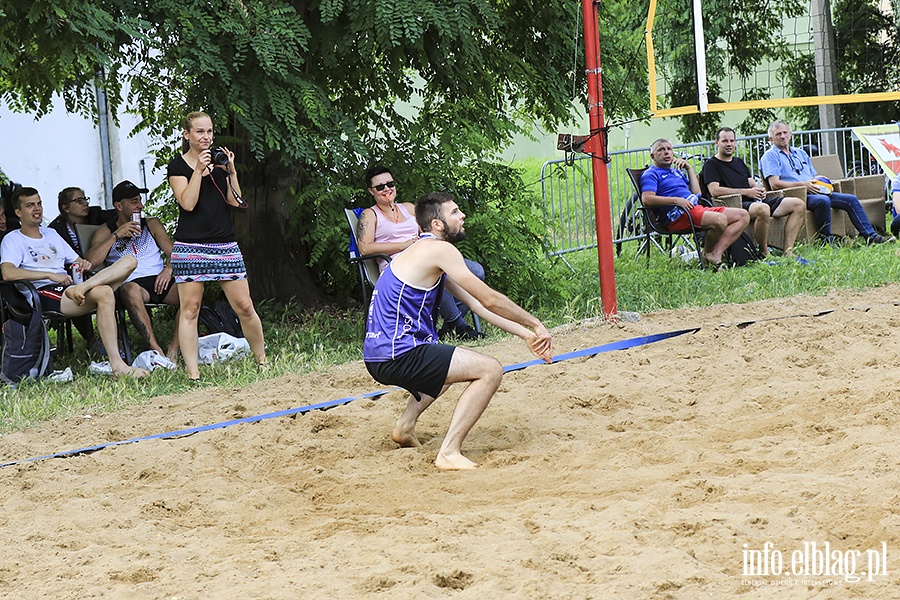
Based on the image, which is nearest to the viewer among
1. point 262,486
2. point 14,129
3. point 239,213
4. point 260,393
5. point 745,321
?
point 262,486

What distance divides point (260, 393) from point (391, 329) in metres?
1.94

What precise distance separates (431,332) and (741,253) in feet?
22.4

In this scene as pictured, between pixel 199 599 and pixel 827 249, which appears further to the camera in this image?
pixel 827 249

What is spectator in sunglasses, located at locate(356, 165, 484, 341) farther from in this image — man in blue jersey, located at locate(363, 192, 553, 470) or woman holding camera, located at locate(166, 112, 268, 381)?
man in blue jersey, located at locate(363, 192, 553, 470)

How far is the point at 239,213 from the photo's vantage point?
391 inches

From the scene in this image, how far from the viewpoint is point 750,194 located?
1210 centimetres

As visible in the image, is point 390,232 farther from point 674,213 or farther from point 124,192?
point 674,213

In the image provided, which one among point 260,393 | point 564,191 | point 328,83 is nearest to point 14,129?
point 564,191

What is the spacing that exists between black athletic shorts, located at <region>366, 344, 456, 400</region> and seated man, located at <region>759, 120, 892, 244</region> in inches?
328

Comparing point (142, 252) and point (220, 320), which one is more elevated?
point (142, 252)

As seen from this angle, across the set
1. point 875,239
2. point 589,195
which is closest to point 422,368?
point 875,239

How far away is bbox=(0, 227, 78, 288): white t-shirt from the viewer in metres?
8.12

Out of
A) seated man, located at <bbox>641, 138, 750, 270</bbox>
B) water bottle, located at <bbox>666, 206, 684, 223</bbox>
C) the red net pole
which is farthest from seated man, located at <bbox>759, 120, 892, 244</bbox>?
the red net pole

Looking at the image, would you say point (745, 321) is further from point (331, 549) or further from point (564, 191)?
point (564, 191)
